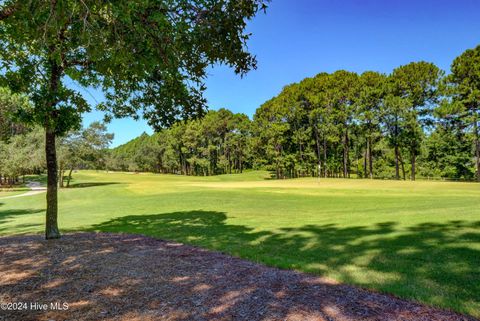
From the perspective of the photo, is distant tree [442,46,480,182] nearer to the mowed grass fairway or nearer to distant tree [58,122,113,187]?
the mowed grass fairway

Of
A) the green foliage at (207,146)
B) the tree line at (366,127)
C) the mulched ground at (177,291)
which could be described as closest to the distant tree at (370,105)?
the tree line at (366,127)

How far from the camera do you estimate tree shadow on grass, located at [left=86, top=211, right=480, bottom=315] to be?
4832 mm

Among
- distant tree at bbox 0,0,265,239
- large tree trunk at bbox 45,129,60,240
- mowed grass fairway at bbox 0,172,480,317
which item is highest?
distant tree at bbox 0,0,265,239

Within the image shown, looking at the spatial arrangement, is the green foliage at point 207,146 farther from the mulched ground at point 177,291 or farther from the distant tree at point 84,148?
the mulched ground at point 177,291

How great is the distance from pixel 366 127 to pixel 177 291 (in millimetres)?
50085

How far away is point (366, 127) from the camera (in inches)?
1972

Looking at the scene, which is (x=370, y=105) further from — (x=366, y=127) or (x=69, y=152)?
(x=69, y=152)

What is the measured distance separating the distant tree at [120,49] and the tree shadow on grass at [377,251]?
12.7ft

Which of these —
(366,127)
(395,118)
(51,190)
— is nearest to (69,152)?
(51,190)

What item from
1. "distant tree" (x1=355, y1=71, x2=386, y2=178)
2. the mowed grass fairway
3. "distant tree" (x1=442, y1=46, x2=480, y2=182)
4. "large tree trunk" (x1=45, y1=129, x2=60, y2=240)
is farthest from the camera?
"distant tree" (x1=355, y1=71, x2=386, y2=178)

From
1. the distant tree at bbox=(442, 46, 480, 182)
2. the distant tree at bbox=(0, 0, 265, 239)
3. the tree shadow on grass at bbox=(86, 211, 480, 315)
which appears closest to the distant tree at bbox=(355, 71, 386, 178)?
the distant tree at bbox=(442, 46, 480, 182)

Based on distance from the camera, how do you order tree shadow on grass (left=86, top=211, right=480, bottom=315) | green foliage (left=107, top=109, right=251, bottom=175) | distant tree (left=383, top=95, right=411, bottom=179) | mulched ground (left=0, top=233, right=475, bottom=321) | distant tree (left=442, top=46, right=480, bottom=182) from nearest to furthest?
mulched ground (left=0, top=233, right=475, bottom=321) → tree shadow on grass (left=86, top=211, right=480, bottom=315) → distant tree (left=442, top=46, right=480, bottom=182) → distant tree (left=383, top=95, right=411, bottom=179) → green foliage (left=107, top=109, right=251, bottom=175)

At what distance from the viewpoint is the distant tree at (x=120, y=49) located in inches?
169

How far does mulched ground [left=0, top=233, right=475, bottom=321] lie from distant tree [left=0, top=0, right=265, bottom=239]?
3433 mm
